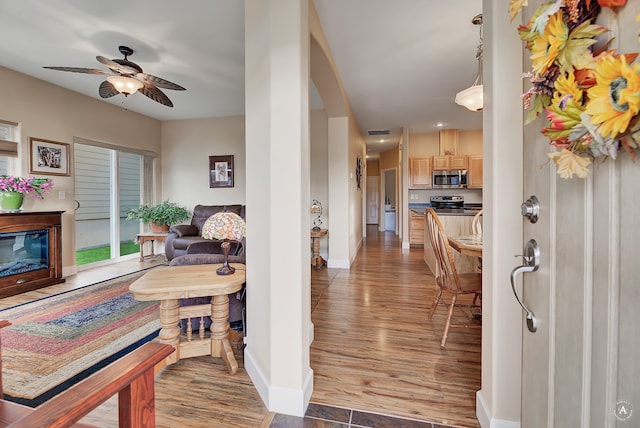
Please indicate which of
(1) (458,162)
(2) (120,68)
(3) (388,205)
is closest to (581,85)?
(2) (120,68)

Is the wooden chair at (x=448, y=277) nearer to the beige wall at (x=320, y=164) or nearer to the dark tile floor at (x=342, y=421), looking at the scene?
the dark tile floor at (x=342, y=421)

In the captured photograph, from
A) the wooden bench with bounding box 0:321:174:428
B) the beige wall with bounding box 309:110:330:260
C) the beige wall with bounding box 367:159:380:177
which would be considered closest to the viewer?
the wooden bench with bounding box 0:321:174:428

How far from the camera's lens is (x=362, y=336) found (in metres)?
2.30

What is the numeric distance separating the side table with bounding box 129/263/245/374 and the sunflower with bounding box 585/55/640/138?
5.80 ft

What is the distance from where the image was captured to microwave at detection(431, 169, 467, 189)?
6.50m

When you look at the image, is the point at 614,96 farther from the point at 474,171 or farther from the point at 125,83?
the point at 474,171

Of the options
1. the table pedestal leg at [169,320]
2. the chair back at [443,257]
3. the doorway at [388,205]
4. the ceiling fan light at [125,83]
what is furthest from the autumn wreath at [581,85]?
the doorway at [388,205]

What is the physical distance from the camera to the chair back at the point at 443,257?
2.18 meters

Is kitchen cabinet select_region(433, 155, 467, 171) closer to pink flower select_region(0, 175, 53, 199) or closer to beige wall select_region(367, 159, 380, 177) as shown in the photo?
beige wall select_region(367, 159, 380, 177)

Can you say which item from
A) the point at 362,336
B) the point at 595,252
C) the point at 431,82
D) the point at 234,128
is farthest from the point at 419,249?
the point at 595,252

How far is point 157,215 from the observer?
5.22 m

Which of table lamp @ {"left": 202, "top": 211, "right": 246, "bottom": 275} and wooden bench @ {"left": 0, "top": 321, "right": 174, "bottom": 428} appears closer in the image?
wooden bench @ {"left": 0, "top": 321, "right": 174, "bottom": 428}

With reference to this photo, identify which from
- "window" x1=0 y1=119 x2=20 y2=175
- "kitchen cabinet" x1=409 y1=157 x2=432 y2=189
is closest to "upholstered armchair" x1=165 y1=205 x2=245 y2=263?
"window" x1=0 y1=119 x2=20 y2=175

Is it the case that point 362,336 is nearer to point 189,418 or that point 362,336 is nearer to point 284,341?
point 284,341
